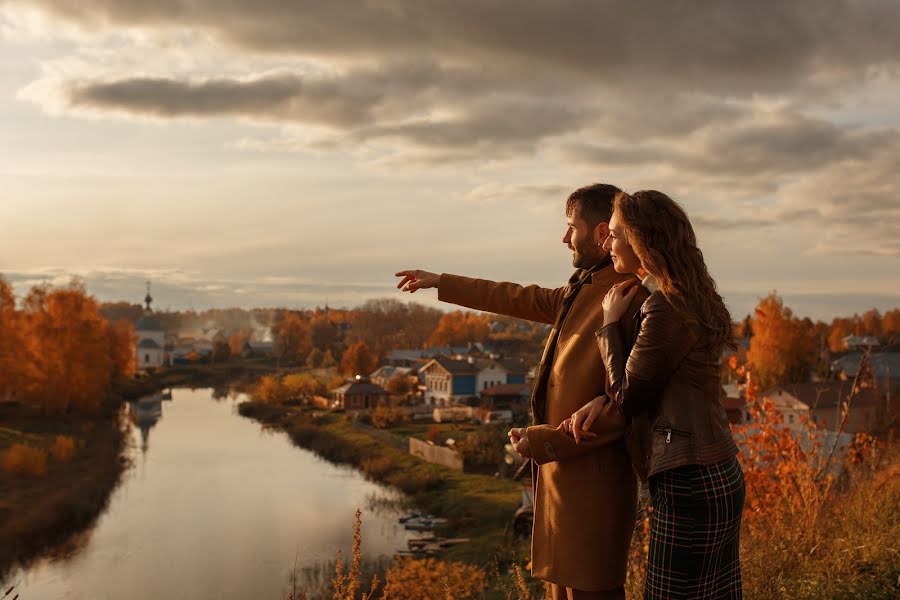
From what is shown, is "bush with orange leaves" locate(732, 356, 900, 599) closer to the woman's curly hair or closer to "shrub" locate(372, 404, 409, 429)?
the woman's curly hair

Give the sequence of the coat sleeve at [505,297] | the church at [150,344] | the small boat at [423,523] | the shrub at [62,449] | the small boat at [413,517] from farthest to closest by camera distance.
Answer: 1. the church at [150,344]
2. the shrub at [62,449]
3. the small boat at [413,517]
4. the small boat at [423,523]
5. the coat sleeve at [505,297]

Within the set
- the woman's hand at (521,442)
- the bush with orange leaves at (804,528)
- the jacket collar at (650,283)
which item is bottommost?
the bush with orange leaves at (804,528)

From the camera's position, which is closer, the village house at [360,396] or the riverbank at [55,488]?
the riverbank at [55,488]

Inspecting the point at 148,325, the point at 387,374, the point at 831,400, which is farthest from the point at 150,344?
the point at 831,400

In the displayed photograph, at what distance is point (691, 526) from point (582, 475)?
367mm

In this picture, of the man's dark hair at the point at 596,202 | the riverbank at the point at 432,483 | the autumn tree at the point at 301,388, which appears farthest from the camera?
the autumn tree at the point at 301,388

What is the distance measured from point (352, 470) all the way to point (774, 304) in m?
17.6

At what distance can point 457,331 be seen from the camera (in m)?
75.2

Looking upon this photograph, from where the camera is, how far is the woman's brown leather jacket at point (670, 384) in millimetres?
2373

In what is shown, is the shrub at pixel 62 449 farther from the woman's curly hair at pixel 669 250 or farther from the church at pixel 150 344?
the church at pixel 150 344

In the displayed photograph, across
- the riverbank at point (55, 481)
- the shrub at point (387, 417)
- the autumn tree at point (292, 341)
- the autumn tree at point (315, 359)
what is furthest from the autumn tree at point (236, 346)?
the shrub at point (387, 417)

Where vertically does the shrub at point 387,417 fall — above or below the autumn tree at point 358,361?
below

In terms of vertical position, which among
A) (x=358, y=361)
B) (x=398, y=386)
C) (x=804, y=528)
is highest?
(x=804, y=528)

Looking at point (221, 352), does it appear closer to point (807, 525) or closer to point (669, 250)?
point (807, 525)
